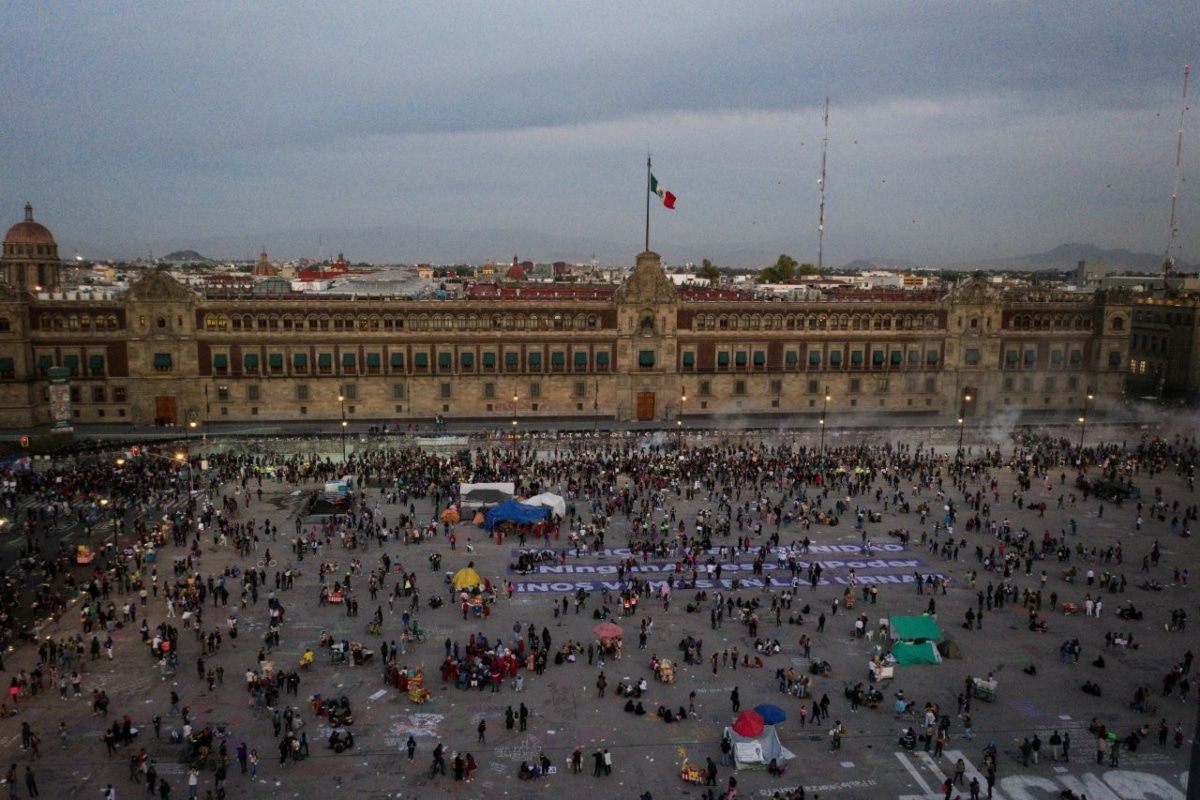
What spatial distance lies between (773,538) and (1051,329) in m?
47.6

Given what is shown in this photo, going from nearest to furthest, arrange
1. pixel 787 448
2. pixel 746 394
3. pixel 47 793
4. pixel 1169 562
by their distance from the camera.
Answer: pixel 47 793, pixel 1169 562, pixel 787 448, pixel 746 394

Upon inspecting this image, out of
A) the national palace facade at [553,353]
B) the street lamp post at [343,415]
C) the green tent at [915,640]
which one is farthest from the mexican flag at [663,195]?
the green tent at [915,640]

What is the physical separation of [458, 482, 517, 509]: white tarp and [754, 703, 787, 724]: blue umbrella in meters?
22.8

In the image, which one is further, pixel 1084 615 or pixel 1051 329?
pixel 1051 329

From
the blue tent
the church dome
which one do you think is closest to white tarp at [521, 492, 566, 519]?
the blue tent

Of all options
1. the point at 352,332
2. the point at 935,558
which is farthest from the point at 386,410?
the point at 935,558

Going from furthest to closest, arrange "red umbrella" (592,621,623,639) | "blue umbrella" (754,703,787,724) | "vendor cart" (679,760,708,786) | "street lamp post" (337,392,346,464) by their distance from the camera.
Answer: "street lamp post" (337,392,346,464), "red umbrella" (592,621,623,639), "blue umbrella" (754,703,787,724), "vendor cart" (679,760,708,786)

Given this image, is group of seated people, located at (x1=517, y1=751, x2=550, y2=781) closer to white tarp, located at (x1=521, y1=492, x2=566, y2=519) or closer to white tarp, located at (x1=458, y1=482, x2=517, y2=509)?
white tarp, located at (x1=521, y1=492, x2=566, y2=519)

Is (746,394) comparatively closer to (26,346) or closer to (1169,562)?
(1169,562)

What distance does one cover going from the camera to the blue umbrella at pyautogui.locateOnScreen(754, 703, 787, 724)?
82.1 feet

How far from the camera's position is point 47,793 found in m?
22.3

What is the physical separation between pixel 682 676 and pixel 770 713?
15.2 ft

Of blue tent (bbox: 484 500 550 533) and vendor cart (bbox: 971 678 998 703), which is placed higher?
blue tent (bbox: 484 500 550 533)

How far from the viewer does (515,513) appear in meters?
42.7
